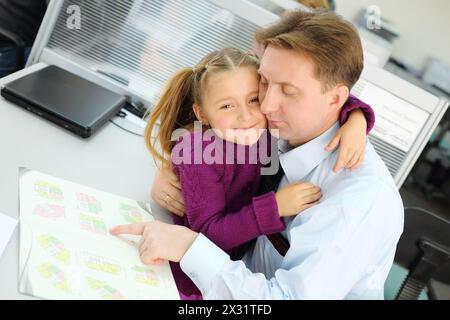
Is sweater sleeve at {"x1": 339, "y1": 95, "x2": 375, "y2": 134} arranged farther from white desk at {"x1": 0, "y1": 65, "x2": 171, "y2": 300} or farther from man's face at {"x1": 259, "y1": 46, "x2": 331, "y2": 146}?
white desk at {"x1": 0, "y1": 65, "x2": 171, "y2": 300}

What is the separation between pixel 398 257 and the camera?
4.93 ft

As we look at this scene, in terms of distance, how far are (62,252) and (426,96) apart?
111cm

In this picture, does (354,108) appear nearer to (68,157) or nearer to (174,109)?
(174,109)

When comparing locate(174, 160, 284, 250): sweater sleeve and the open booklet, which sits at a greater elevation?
locate(174, 160, 284, 250): sweater sleeve

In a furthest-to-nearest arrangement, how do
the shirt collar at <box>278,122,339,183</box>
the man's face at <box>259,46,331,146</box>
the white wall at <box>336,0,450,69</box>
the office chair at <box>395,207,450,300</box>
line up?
the white wall at <box>336,0,450,69</box> < the office chair at <box>395,207,450,300</box> < the shirt collar at <box>278,122,339,183</box> < the man's face at <box>259,46,331,146</box>

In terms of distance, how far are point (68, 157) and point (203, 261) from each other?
1.71 ft

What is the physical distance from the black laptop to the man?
48 centimetres

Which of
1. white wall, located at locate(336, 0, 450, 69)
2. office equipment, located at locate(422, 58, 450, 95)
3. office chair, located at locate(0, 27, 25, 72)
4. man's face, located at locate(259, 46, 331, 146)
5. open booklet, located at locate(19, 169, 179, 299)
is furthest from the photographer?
white wall, located at locate(336, 0, 450, 69)

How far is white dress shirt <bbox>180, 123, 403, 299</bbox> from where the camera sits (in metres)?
0.81

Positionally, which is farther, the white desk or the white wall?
the white wall

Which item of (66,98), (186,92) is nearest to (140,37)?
(66,98)

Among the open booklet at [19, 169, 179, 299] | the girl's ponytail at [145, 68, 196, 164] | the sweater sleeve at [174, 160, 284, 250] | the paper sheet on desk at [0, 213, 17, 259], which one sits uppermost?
the girl's ponytail at [145, 68, 196, 164]

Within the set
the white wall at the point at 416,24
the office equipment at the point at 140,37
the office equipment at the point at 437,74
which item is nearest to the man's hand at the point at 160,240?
the office equipment at the point at 140,37

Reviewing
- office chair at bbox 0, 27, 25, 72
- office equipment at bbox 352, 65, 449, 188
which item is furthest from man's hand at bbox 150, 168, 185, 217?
office chair at bbox 0, 27, 25, 72
